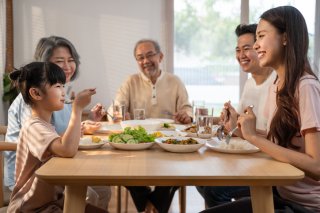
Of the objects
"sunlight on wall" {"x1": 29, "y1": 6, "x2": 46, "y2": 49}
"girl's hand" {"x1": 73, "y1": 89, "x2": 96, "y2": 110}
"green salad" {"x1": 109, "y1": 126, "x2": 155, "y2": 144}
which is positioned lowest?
"green salad" {"x1": 109, "y1": 126, "x2": 155, "y2": 144}

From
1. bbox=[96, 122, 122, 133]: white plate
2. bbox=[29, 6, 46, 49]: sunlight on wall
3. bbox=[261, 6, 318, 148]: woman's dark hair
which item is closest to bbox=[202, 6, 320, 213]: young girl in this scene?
bbox=[261, 6, 318, 148]: woman's dark hair

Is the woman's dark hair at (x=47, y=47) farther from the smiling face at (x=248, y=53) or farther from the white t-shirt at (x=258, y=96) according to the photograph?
the white t-shirt at (x=258, y=96)

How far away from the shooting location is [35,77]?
1.64m

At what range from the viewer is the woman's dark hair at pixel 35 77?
1.64 m

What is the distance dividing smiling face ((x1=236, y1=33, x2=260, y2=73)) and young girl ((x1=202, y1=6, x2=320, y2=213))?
0.97 meters

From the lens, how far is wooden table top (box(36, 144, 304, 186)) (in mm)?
1109

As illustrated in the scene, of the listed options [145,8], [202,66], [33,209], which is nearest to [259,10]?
[202,66]

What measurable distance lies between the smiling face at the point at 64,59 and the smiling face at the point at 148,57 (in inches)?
33.3

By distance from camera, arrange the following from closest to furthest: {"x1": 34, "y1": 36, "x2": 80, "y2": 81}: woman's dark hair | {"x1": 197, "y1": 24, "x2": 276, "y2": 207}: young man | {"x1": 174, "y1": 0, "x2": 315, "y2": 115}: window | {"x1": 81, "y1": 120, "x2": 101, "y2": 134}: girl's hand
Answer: {"x1": 81, "y1": 120, "x2": 101, "y2": 134}: girl's hand → {"x1": 34, "y1": 36, "x2": 80, "y2": 81}: woman's dark hair → {"x1": 197, "y1": 24, "x2": 276, "y2": 207}: young man → {"x1": 174, "y1": 0, "x2": 315, "y2": 115}: window

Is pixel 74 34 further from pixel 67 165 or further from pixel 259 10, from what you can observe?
pixel 67 165

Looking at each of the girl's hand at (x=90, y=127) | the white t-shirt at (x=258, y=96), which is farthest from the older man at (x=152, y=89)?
the girl's hand at (x=90, y=127)

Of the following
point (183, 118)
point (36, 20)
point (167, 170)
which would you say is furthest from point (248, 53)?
point (36, 20)

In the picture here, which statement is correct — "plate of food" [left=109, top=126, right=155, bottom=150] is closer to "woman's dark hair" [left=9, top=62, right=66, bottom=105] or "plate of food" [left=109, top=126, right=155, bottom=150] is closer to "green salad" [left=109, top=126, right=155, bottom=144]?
"green salad" [left=109, top=126, right=155, bottom=144]

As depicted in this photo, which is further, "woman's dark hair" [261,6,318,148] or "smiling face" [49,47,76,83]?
"smiling face" [49,47,76,83]
